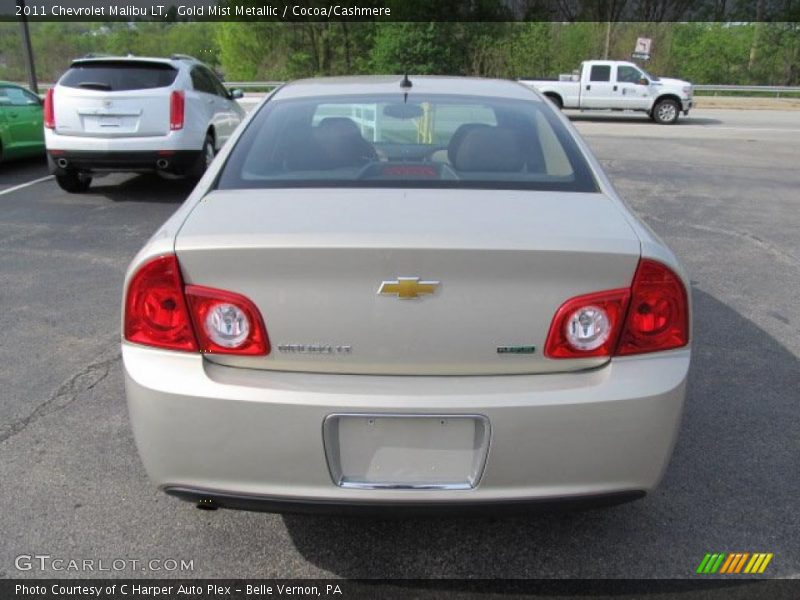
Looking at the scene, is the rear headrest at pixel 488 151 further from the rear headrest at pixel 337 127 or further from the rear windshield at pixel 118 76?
the rear windshield at pixel 118 76

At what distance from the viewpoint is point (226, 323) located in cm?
203

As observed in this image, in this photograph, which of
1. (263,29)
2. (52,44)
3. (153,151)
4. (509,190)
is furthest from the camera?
(52,44)

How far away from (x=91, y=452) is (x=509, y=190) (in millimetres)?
2137

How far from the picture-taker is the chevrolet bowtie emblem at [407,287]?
1940mm

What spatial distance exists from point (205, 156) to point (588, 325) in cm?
766

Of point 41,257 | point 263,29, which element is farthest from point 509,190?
point 263,29

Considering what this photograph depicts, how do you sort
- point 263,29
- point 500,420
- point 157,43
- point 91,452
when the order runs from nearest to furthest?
1. point 500,420
2. point 91,452
3. point 263,29
4. point 157,43

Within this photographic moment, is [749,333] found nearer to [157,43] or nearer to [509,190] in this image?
[509,190]

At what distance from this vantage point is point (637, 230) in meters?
2.16

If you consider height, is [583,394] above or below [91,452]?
above

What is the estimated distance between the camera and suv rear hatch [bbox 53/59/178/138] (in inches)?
320

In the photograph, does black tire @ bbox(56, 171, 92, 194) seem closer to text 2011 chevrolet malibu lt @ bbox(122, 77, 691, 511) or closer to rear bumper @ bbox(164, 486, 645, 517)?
text 2011 chevrolet malibu lt @ bbox(122, 77, 691, 511)

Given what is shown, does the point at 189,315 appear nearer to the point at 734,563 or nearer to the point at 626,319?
the point at 626,319

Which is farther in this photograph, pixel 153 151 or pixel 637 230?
pixel 153 151
